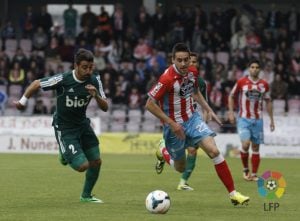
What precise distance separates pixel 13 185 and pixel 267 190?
5.91 meters

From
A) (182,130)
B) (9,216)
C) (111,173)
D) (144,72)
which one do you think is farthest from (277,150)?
(9,216)

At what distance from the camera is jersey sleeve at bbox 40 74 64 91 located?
458 inches

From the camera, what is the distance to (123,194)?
1350 centimetres

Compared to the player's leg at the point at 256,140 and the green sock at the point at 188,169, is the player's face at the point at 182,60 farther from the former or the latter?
the player's leg at the point at 256,140

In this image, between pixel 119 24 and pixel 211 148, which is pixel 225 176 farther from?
pixel 119 24

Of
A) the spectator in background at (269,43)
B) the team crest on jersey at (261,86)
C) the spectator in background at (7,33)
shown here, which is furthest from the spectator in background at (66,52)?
the team crest on jersey at (261,86)

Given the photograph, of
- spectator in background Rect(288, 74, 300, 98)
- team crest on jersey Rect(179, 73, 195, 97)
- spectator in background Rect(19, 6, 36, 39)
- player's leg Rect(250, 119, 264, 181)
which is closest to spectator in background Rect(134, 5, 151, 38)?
spectator in background Rect(19, 6, 36, 39)

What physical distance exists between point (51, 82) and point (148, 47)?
743 inches

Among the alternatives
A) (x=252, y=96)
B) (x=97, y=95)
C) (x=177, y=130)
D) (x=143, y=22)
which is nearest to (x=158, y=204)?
(x=177, y=130)

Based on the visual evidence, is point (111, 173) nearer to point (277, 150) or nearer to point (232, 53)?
point (277, 150)

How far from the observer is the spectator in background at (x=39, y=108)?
89.2 feet

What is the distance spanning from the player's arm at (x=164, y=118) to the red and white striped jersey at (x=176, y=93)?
157mm

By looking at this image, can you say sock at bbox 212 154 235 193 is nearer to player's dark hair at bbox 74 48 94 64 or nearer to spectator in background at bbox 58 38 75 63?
player's dark hair at bbox 74 48 94 64

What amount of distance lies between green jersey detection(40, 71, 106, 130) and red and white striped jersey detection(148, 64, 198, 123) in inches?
33.9
